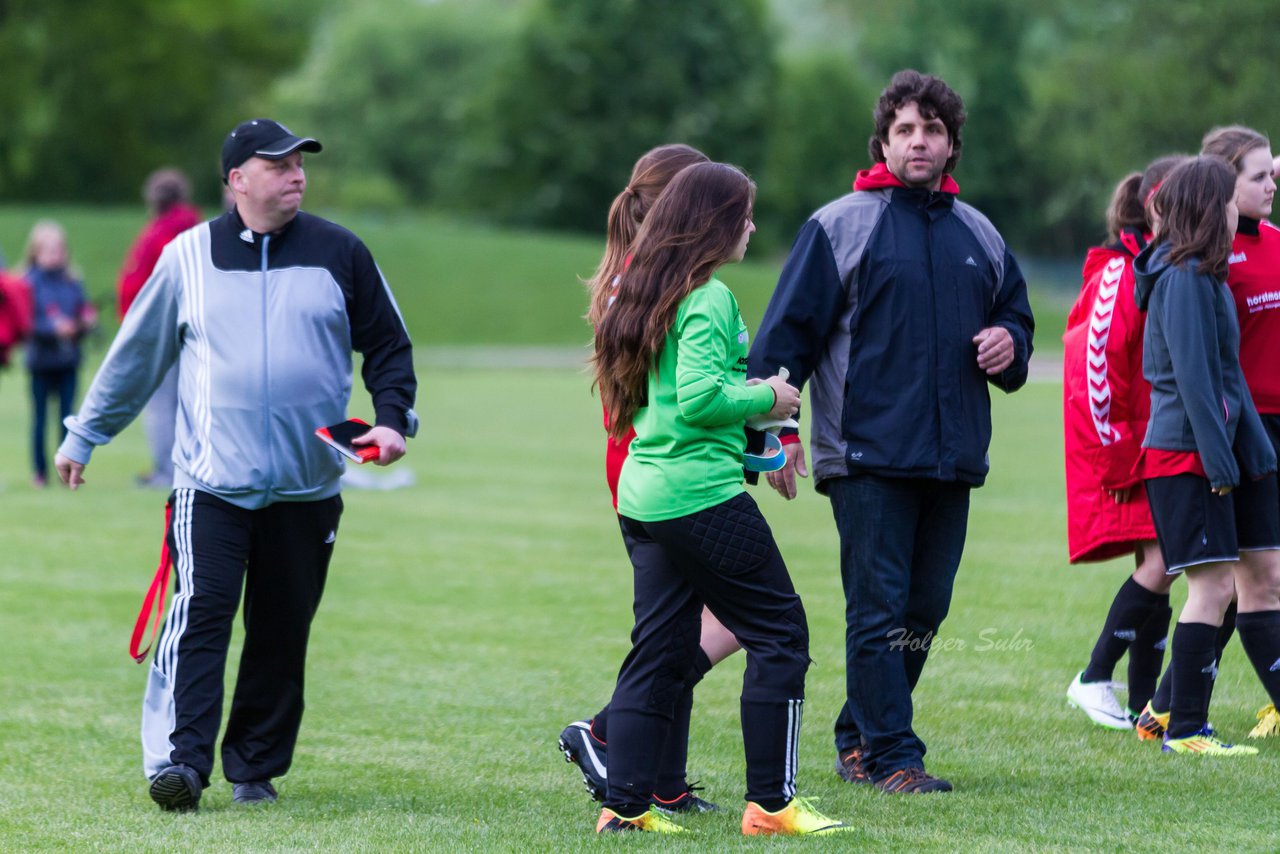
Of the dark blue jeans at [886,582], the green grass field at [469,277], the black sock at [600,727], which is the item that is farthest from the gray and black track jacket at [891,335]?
the green grass field at [469,277]

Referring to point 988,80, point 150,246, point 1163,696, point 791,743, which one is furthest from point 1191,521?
point 988,80

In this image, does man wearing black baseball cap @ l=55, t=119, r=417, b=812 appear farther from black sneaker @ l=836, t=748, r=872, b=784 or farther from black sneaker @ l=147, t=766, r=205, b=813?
black sneaker @ l=836, t=748, r=872, b=784

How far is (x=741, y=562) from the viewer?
451 cm

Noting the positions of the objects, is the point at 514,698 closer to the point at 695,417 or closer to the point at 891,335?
the point at 891,335

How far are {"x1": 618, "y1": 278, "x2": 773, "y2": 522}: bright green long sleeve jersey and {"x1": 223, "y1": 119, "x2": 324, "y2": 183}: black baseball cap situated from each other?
1.49m

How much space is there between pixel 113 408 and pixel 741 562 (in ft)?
7.30

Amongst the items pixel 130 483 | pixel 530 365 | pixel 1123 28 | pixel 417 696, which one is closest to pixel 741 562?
pixel 417 696

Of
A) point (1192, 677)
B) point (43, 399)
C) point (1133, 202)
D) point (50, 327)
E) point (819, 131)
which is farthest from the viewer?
point (819, 131)

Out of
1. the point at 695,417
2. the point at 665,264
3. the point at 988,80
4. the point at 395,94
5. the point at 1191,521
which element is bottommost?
the point at 1191,521

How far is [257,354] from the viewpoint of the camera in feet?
17.2

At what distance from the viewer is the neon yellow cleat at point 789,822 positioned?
4.58 m

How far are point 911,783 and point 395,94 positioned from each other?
7998cm

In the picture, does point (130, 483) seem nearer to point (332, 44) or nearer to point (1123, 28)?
point (1123, 28)

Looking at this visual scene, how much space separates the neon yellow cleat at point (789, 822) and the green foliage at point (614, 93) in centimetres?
5932
